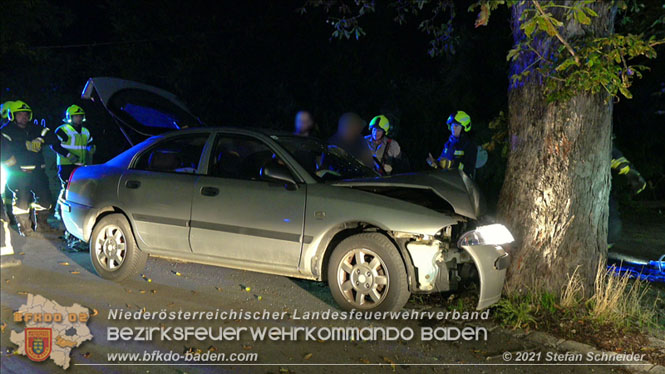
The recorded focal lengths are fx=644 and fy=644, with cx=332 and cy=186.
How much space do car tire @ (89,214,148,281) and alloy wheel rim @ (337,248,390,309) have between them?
238cm

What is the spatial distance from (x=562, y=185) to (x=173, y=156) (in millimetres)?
4051

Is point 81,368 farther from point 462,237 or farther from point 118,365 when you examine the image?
point 462,237

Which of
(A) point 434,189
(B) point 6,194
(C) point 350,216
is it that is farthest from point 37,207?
(A) point 434,189

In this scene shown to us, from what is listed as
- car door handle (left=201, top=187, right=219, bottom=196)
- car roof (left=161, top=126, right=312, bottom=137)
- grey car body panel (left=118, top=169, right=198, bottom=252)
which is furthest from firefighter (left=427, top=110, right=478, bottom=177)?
grey car body panel (left=118, top=169, right=198, bottom=252)

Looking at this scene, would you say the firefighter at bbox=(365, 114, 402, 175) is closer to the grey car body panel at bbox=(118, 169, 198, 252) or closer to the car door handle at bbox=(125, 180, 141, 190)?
the grey car body panel at bbox=(118, 169, 198, 252)

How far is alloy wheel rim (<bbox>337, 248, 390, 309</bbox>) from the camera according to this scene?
18.7 ft

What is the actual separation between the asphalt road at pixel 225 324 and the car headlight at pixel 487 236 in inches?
30.5

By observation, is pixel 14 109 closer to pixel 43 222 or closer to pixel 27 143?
pixel 27 143

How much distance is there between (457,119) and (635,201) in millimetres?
8118

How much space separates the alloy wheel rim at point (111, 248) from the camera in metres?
6.91

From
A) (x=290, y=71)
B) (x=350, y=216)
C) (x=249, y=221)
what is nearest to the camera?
(x=350, y=216)

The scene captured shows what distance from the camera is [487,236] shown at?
18.7 ft

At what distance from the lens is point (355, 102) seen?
19.2m

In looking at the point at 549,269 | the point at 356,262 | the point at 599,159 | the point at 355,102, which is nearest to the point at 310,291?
the point at 356,262
